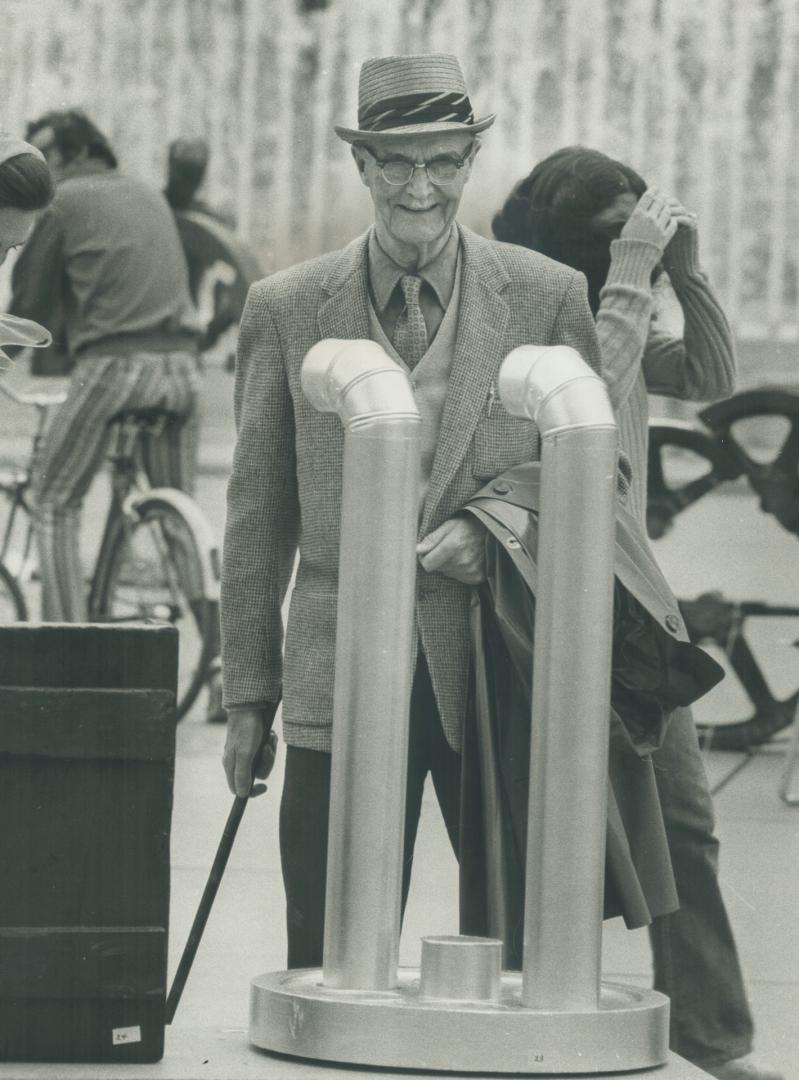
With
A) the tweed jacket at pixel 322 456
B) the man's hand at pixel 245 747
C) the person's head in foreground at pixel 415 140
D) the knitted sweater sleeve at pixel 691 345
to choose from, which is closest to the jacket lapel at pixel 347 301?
the tweed jacket at pixel 322 456

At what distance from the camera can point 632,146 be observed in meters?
6.71

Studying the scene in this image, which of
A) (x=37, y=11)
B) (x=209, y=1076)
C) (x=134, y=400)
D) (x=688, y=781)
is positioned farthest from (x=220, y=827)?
(x=209, y=1076)

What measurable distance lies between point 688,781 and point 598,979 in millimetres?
1262

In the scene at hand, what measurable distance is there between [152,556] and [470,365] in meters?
4.22

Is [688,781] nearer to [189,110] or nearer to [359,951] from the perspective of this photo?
[359,951]

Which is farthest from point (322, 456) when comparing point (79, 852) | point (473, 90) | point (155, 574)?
point (155, 574)

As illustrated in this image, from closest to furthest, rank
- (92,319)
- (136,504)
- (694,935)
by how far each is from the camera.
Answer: (694,935) → (92,319) → (136,504)

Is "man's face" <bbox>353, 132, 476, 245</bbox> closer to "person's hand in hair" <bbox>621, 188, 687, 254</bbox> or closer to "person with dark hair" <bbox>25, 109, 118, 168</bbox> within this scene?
"person's hand in hair" <bbox>621, 188, 687, 254</bbox>

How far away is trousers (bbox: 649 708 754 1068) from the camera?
353cm

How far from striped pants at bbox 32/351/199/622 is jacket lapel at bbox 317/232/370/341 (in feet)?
12.4

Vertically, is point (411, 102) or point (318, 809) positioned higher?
point (411, 102)

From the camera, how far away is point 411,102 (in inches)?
106

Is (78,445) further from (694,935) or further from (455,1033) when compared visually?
(455,1033)

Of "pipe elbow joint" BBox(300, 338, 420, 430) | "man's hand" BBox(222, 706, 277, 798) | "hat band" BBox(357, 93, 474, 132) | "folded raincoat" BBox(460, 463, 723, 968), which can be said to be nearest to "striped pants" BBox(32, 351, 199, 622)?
"man's hand" BBox(222, 706, 277, 798)
